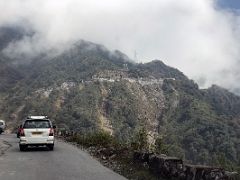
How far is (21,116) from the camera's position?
183125 mm

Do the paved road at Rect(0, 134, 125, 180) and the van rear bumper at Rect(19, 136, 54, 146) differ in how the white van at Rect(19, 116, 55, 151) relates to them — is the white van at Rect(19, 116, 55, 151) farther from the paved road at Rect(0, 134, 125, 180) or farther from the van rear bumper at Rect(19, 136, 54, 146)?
the paved road at Rect(0, 134, 125, 180)

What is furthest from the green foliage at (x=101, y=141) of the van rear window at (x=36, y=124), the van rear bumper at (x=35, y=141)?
the van rear window at (x=36, y=124)

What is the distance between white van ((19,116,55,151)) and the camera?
1011 inches

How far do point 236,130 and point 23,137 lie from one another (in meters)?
138

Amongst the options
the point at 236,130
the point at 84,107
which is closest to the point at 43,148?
the point at 236,130

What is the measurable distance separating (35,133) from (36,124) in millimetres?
581

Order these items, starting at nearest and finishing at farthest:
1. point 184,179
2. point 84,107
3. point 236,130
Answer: point 184,179, point 236,130, point 84,107

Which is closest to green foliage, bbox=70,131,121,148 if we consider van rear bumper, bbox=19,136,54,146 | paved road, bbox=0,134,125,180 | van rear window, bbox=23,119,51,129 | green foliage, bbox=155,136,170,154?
van rear bumper, bbox=19,136,54,146

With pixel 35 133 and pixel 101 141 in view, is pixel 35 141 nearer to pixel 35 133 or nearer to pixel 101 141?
pixel 35 133

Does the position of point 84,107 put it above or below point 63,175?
above

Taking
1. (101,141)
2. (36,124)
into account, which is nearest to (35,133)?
(36,124)

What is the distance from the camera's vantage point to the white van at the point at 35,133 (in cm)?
2567

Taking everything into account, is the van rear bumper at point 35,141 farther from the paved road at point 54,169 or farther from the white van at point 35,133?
the paved road at point 54,169

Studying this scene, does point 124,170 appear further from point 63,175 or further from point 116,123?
point 116,123
